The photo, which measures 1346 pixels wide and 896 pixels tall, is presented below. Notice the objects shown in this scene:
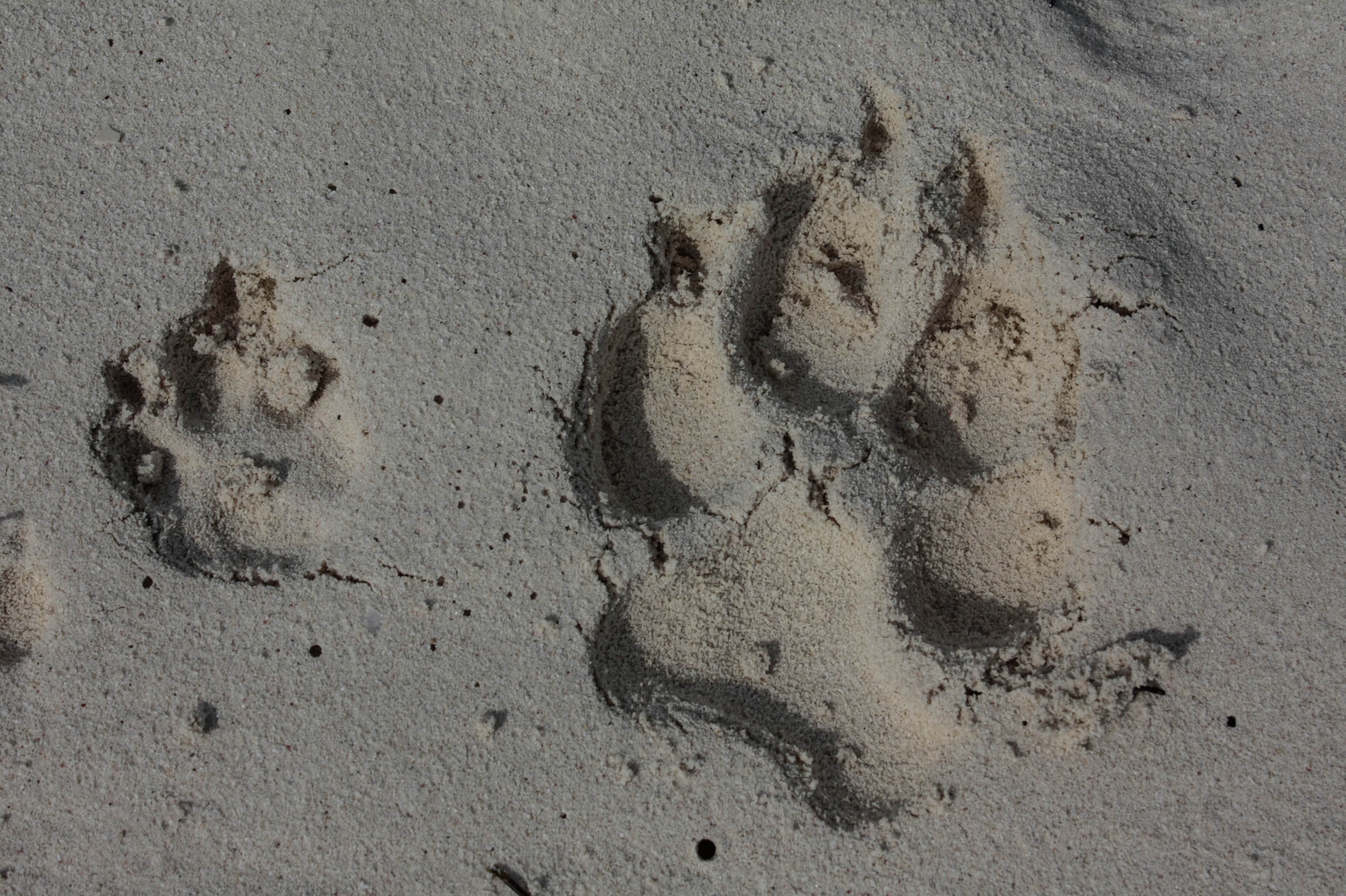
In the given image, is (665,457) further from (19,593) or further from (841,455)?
(19,593)

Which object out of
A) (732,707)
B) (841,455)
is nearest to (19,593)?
(732,707)

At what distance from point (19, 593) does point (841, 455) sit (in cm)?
156

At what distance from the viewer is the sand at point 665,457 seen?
5.31 ft

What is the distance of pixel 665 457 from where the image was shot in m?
1.70

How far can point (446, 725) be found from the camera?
5.38 ft

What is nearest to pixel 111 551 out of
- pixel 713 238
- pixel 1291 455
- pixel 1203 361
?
pixel 713 238

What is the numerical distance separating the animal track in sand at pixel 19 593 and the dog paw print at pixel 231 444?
216 mm

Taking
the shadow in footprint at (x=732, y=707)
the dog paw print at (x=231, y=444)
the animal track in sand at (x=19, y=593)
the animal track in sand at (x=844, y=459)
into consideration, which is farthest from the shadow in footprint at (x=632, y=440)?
the animal track in sand at (x=19, y=593)

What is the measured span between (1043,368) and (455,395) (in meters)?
1.11

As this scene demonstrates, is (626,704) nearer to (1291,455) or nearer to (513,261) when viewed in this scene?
(513,261)

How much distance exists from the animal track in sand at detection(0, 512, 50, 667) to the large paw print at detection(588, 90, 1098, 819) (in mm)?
1066

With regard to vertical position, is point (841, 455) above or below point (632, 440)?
above

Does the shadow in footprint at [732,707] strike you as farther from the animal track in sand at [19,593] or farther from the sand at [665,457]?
the animal track in sand at [19,593]

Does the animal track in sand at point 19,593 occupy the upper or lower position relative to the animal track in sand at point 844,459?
lower
